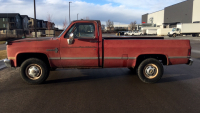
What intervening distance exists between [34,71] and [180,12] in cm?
6882

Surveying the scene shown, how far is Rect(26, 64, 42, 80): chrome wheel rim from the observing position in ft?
18.8

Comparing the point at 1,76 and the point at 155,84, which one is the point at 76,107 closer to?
the point at 155,84

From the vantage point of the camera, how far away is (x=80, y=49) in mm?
5680

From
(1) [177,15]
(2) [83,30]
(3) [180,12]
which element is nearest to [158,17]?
(1) [177,15]

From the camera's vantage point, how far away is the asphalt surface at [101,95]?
405cm

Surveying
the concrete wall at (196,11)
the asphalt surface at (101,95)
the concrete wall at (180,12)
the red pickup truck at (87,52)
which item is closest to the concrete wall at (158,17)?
the concrete wall at (180,12)

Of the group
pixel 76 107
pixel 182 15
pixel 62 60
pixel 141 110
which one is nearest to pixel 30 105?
pixel 76 107

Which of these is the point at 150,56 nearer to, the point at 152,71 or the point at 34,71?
the point at 152,71

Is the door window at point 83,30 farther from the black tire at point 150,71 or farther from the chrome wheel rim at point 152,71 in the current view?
the chrome wheel rim at point 152,71

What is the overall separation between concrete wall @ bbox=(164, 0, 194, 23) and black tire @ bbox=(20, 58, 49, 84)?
204 feet

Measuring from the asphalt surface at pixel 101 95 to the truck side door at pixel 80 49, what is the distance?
0.73 m

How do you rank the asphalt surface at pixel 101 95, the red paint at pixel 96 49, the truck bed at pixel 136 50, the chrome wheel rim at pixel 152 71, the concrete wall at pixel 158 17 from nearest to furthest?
the asphalt surface at pixel 101 95 → the red paint at pixel 96 49 → the truck bed at pixel 136 50 → the chrome wheel rim at pixel 152 71 → the concrete wall at pixel 158 17

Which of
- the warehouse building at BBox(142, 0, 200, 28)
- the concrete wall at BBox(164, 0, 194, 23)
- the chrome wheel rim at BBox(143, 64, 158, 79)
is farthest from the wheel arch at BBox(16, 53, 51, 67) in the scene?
the concrete wall at BBox(164, 0, 194, 23)

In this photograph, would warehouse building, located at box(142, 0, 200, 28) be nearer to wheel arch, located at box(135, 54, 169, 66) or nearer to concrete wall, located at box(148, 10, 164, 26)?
concrete wall, located at box(148, 10, 164, 26)
